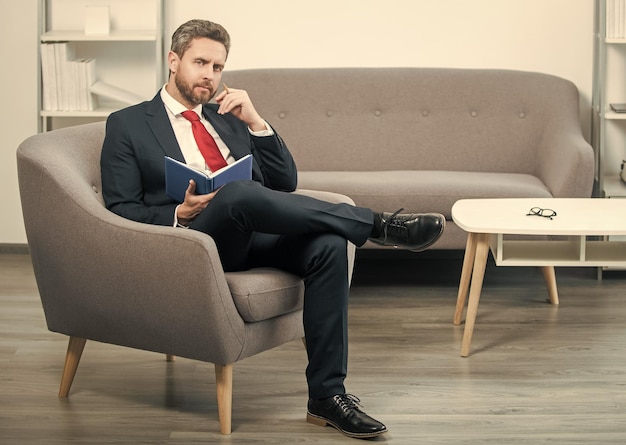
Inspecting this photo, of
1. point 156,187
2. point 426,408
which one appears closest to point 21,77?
point 156,187

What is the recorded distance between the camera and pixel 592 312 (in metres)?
4.25

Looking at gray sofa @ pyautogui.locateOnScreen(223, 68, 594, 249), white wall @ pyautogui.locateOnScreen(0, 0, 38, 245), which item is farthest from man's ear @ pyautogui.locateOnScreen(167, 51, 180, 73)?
white wall @ pyautogui.locateOnScreen(0, 0, 38, 245)

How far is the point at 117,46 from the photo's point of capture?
5328mm

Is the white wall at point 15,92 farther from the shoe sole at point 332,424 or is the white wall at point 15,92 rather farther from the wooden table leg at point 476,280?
the shoe sole at point 332,424

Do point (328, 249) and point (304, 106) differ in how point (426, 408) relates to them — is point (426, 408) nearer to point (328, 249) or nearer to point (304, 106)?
point (328, 249)

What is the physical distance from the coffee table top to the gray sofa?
0.91 m

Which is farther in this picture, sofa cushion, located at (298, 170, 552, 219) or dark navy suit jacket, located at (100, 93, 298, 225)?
sofa cushion, located at (298, 170, 552, 219)

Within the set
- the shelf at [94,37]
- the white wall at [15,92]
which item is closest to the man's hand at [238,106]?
the shelf at [94,37]

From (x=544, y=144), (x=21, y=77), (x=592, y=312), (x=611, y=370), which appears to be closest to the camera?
(x=611, y=370)

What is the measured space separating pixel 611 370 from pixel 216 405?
4.34ft

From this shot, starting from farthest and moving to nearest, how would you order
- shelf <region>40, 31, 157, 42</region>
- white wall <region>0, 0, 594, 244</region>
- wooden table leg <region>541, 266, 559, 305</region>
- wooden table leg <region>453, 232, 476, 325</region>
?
white wall <region>0, 0, 594, 244</region> < shelf <region>40, 31, 157, 42</region> < wooden table leg <region>541, 266, 559, 305</region> < wooden table leg <region>453, 232, 476, 325</region>

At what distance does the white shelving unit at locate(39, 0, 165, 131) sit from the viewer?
5.22 m

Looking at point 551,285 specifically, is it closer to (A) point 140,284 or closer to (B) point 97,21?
(A) point 140,284

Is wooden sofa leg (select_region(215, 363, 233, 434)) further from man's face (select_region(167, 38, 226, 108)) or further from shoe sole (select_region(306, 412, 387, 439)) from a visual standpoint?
man's face (select_region(167, 38, 226, 108))
